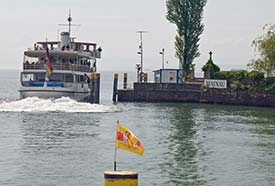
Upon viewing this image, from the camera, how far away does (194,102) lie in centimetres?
7656

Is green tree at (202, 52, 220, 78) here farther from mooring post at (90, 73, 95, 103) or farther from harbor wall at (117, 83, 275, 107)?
mooring post at (90, 73, 95, 103)

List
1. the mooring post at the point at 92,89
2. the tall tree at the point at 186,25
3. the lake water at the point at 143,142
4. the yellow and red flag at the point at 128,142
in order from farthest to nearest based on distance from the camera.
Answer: the tall tree at the point at 186,25 < the mooring post at the point at 92,89 < the lake water at the point at 143,142 < the yellow and red flag at the point at 128,142

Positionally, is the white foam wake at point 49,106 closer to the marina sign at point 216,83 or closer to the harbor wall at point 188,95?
the harbor wall at point 188,95

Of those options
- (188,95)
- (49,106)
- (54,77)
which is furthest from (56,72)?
(188,95)

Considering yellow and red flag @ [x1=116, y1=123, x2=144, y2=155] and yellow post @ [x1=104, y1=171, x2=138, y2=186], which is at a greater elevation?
yellow and red flag @ [x1=116, y1=123, x2=144, y2=155]

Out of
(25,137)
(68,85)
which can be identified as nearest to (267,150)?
(25,137)

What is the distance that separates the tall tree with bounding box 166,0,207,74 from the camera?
88312mm

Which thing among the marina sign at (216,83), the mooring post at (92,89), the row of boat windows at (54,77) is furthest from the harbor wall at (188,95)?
the row of boat windows at (54,77)

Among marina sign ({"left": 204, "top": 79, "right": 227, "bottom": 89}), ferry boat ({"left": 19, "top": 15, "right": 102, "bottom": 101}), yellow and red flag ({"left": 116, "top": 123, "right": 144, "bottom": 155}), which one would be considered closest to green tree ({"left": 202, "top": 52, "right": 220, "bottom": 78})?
marina sign ({"left": 204, "top": 79, "right": 227, "bottom": 89})

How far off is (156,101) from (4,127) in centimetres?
3311

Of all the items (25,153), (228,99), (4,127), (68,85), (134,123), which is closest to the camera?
Result: (25,153)

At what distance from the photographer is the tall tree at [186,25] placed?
88.3 meters

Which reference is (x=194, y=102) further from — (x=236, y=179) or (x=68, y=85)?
(x=236, y=179)

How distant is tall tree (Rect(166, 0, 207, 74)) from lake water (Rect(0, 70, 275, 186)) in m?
25.8
